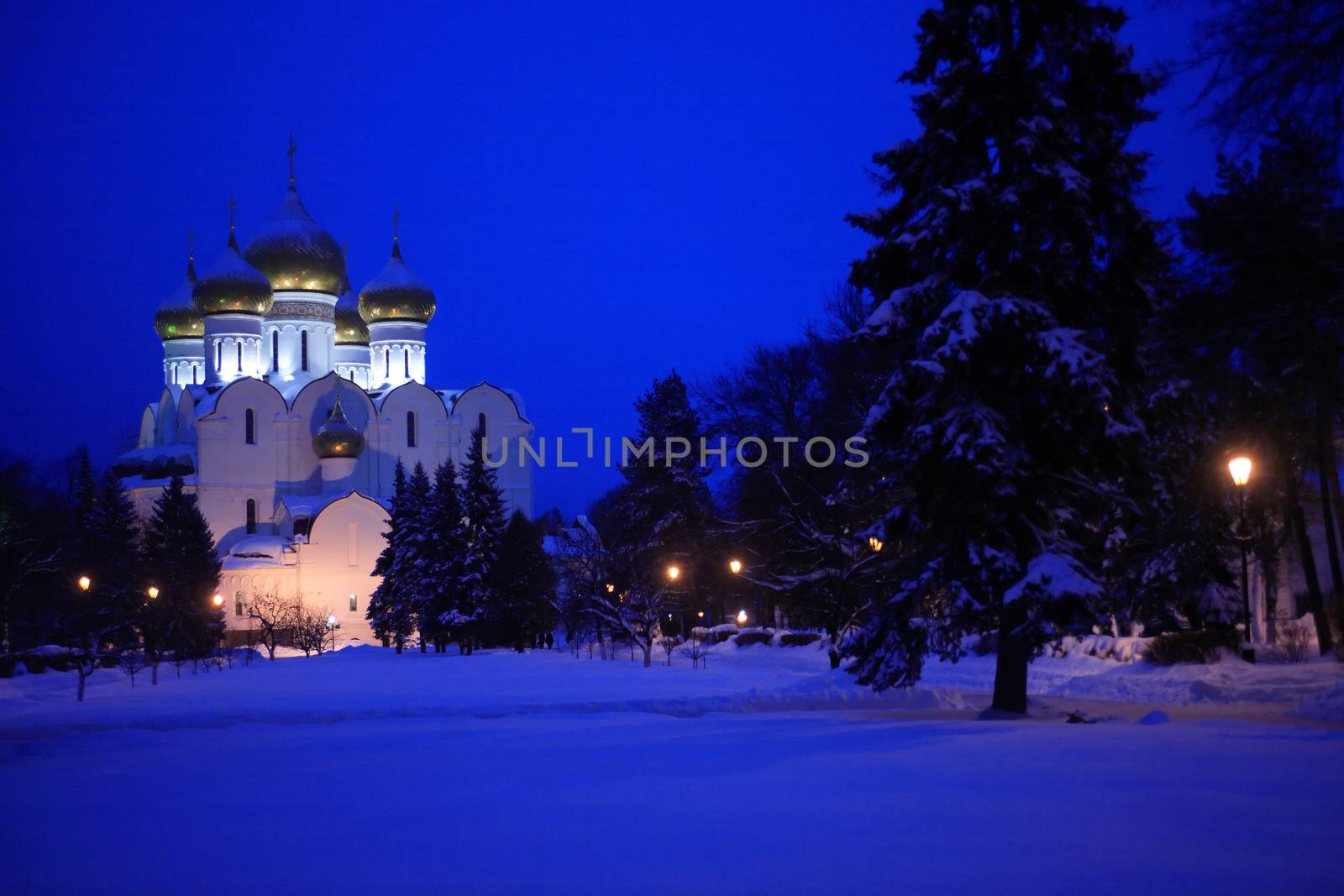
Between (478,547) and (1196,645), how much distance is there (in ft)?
92.5

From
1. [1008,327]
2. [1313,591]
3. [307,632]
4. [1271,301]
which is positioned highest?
[1271,301]

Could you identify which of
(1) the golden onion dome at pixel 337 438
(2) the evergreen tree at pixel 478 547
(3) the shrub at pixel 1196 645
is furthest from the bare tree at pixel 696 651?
(1) the golden onion dome at pixel 337 438

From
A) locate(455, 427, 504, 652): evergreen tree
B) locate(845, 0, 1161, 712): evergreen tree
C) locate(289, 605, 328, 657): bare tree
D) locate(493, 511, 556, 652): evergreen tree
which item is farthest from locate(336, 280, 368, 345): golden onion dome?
locate(845, 0, 1161, 712): evergreen tree

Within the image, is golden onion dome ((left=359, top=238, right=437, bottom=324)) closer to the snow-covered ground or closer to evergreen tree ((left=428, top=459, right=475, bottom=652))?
evergreen tree ((left=428, top=459, right=475, bottom=652))

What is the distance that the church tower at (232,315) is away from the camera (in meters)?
64.2

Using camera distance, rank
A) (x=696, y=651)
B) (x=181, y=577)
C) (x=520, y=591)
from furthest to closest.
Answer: (x=181, y=577) → (x=520, y=591) → (x=696, y=651)

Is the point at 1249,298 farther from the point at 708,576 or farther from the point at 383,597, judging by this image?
the point at 383,597

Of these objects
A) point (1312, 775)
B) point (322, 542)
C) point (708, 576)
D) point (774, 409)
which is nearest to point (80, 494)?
point (322, 542)

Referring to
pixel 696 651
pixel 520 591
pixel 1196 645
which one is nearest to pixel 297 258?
pixel 520 591

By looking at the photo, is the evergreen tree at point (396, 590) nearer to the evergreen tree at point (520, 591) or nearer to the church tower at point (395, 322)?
the evergreen tree at point (520, 591)

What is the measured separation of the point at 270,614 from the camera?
53.1 meters

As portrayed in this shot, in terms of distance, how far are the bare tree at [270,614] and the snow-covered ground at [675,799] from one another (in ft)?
112

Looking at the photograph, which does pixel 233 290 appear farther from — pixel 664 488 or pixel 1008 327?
pixel 1008 327

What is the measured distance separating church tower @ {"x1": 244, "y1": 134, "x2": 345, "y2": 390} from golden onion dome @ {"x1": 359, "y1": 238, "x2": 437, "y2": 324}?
1.93 m
